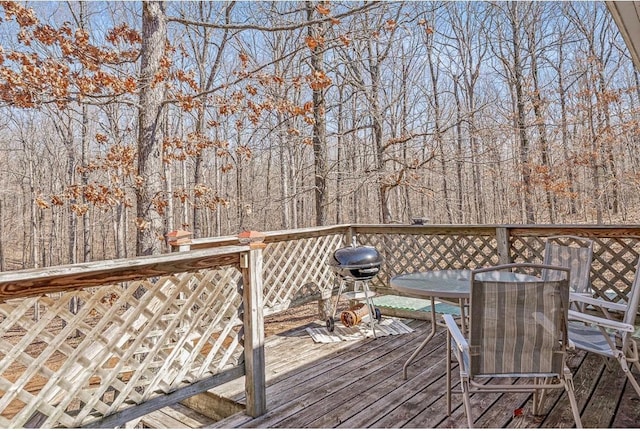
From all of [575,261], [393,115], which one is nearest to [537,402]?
[575,261]

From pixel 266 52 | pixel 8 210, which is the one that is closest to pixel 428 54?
pixel 266 52

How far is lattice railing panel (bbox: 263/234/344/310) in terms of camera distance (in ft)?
14.3

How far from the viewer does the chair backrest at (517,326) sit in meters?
1.84

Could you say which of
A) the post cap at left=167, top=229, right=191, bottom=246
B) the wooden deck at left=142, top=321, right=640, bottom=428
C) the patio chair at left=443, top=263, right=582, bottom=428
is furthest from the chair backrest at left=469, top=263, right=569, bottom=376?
the post cap at left=167, top=229, right=191, bottom=246

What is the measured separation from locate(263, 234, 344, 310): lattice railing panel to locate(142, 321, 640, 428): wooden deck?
82 centimetres

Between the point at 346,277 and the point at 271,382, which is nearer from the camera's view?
the point at 271,382

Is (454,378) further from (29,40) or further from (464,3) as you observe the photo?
(464,3)

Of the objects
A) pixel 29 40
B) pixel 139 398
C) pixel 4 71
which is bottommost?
pixel 139 398

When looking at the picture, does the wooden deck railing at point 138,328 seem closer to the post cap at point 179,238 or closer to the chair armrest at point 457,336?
the post cap at point 179,238

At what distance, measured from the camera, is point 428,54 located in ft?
35.9

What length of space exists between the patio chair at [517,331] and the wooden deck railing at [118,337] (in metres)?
1.32

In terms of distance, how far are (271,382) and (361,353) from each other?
93cm

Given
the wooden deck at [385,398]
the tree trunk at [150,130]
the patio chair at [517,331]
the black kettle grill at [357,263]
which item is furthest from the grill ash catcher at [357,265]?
the tree trunk at [150,130]

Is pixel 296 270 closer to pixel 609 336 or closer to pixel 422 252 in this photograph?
pixel 422 252
